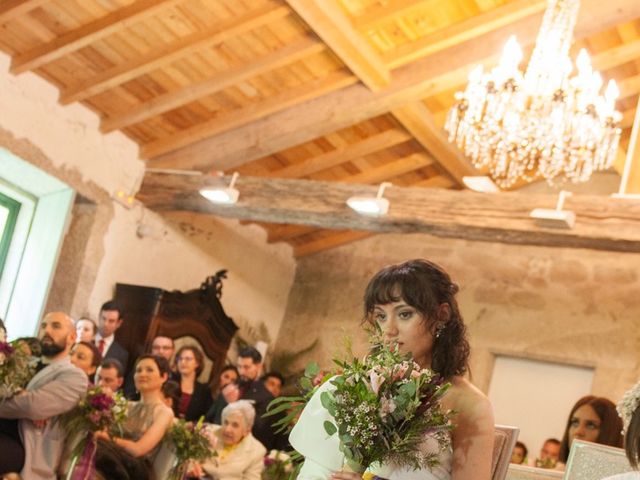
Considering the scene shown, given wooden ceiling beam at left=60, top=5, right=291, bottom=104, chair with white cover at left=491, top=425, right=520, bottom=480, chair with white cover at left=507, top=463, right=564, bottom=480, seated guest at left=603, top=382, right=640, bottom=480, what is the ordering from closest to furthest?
seated guest at left=603, top=382, right=640, bottom=480
chair with white cover at left=491, top=425, right=520, bottom=480
chair with white cover at left=507, top=463, right=564, bottom=480
wooden ceiling beam at left=60, top=5, right=291, bottom=104

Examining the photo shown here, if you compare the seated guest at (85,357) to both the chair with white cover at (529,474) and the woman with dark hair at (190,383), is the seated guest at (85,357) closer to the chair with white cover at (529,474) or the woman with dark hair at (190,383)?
the woman with dark hair at (190,383)

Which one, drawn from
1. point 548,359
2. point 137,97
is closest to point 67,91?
point 137,97

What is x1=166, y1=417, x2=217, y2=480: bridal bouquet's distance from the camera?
20.5 ft

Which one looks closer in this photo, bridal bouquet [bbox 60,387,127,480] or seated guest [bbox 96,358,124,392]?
bridal bouquet [bbox 60,387,127,480]

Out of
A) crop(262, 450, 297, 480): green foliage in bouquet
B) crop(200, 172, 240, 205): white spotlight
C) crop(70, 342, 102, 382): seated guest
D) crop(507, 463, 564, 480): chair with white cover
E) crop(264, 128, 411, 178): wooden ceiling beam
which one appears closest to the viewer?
crop(507, 463, 564, 480): chair with white cover

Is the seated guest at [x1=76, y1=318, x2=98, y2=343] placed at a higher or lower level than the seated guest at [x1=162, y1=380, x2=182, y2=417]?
higher

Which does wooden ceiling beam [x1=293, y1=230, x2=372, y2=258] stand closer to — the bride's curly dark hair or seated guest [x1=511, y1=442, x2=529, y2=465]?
seated guest [x1=511, y1=442, x2=529, y2=465]

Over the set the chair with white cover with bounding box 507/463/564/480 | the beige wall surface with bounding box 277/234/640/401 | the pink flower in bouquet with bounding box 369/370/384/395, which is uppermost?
the beige wall surface with bounding box 277/234/640/401

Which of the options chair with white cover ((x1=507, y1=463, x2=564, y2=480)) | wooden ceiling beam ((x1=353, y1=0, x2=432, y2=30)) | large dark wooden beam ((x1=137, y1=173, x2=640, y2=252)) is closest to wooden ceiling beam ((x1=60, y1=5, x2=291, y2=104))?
wooden ceiling beam ((x1=353, y1=0, x2=432, y2=30))

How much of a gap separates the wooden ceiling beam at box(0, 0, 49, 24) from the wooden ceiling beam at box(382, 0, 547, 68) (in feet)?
8.37

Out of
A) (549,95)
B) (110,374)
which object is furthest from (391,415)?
(110,374)

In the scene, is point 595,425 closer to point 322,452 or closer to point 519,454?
point 322,452

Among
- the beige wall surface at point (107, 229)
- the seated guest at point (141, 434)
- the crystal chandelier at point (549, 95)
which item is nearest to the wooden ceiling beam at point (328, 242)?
the beige wall surface at point (107, 229)

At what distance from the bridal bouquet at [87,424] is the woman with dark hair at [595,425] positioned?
104 inches
